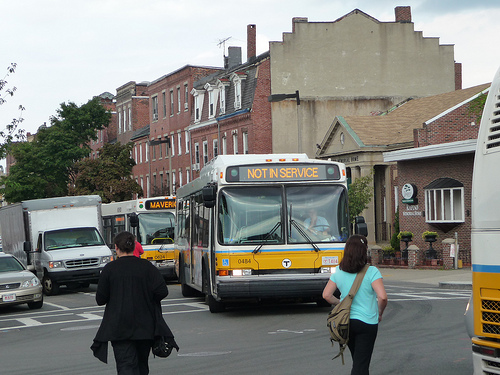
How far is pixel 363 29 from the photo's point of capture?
56312 mm

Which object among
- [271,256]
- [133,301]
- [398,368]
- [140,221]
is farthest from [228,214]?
[140,221]

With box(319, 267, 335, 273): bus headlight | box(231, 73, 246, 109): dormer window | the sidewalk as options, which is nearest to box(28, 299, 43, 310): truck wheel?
box(319, 267, 335, 273): bus headlight

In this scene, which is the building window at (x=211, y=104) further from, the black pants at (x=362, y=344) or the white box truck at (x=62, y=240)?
the black pants at (x=362, y=344)

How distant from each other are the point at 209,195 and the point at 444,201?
20029mm

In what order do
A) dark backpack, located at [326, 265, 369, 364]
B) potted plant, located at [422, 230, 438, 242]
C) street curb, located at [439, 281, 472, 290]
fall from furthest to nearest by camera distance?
potted plant, located at [422, 230, 438, 242], street curb, located at [439, 281, 472, 290], dark backpack, located at [326, 265, 369, 364]

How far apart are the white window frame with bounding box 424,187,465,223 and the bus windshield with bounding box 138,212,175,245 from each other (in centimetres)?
1104

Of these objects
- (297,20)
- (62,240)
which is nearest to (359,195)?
(62,240)

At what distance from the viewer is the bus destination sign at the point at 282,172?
55.5 feet

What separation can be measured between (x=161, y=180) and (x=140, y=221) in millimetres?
43686

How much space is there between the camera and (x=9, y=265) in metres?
22.4

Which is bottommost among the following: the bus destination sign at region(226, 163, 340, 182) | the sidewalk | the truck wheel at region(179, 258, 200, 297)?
the sidewalk

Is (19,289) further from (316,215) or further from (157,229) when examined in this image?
(157,229)

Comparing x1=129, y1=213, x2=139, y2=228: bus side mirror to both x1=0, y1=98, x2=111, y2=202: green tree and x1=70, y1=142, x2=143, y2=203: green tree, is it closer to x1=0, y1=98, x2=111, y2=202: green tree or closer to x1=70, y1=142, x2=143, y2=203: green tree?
x1=70, y1=142, x2=143, y2=203: green tree

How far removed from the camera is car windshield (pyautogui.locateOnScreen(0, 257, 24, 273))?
72.8ft
